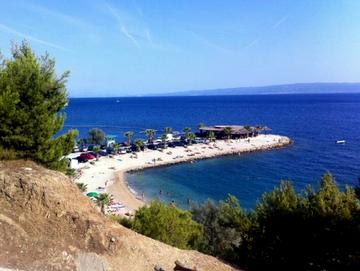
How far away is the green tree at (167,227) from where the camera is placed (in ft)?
78.6

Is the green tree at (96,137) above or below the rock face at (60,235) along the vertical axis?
below

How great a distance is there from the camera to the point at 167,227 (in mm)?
24656

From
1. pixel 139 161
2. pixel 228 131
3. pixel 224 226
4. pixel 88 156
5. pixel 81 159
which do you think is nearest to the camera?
pixel 224 226

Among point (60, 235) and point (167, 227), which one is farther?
point (167, 227)

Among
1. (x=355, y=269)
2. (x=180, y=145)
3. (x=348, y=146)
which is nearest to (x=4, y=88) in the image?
(x=355, y=269)

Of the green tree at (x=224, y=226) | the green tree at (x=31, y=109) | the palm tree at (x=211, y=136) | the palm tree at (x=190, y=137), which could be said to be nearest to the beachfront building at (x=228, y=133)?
the palm tree at (x=211, y=136)

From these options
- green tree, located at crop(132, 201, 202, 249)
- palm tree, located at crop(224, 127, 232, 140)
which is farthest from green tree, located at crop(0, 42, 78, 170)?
palm tree, located at crop(224, 127, 232, 140)

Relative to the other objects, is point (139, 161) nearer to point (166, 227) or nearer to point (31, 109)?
point (166, 227)

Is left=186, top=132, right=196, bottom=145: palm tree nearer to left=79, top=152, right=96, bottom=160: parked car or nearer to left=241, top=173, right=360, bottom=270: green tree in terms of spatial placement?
left=79, top=152, right=96, bottom=160: parked car

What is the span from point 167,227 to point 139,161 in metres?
65.4

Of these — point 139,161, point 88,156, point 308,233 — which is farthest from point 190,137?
point 308,233

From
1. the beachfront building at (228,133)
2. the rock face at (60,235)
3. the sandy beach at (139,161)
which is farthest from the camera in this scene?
the beachfront building at (228,133)

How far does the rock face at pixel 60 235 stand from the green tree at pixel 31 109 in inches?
150

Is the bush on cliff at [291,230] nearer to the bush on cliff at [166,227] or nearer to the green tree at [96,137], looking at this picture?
A: the bush on cliff at [166,227]
